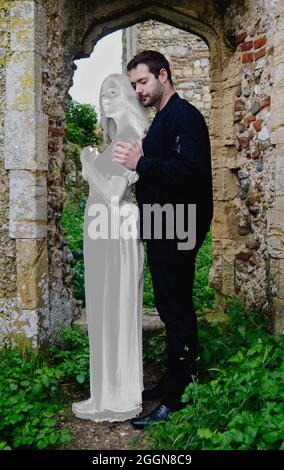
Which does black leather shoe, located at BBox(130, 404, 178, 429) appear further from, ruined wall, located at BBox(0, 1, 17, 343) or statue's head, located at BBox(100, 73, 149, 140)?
statue's head, located at BBox(100, 73, 149, 140)

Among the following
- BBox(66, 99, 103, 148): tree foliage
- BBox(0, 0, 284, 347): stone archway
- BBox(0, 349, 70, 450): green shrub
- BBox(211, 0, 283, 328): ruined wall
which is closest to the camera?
BBox(0, 349, 70, 450): green shrub

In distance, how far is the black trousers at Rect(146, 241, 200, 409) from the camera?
2.97 meters

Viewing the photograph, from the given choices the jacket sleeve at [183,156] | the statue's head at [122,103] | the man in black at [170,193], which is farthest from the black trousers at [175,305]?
the statue's head at [122,103]

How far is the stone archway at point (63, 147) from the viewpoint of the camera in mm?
3711

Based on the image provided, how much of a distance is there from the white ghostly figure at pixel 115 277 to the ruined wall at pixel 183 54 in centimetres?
682

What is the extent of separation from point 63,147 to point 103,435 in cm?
235

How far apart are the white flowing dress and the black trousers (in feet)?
0.42

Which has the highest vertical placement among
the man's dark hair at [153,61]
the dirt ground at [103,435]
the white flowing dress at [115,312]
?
the man's dark hair at [153,61]

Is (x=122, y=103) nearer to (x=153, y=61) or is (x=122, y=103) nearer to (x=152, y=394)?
(x=153, y=61)

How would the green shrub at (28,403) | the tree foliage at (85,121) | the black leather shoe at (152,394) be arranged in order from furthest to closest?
the tree foliage at (85,121), the black leather shoe at (152,394), the green shrub at (28,403)

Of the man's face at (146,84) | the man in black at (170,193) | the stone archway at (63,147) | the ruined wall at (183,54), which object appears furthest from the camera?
the ruined wall at (183,54)

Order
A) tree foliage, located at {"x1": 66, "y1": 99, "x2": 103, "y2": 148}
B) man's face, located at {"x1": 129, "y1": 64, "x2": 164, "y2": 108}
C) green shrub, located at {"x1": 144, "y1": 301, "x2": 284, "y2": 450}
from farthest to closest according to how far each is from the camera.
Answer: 1. tree foliage, located at {"x1": 66, "y1": 99, "x2": 103, "y2": 148}
2. man's face, located at {"x1": 129, "y1": 64, "x2": 164, "y2": 108}
3. green shrub, located at {"x1": 144, "y1": 301, "x2": 284, "y2": 450}

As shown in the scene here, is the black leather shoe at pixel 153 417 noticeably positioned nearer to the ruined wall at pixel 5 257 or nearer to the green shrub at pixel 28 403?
the green shrub at pixel 28 403

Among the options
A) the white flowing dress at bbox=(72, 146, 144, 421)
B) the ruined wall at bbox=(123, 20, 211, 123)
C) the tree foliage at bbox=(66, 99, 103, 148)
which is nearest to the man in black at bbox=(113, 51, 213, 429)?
the white flowing dress at bbox=(72, 146, 144, 421)
